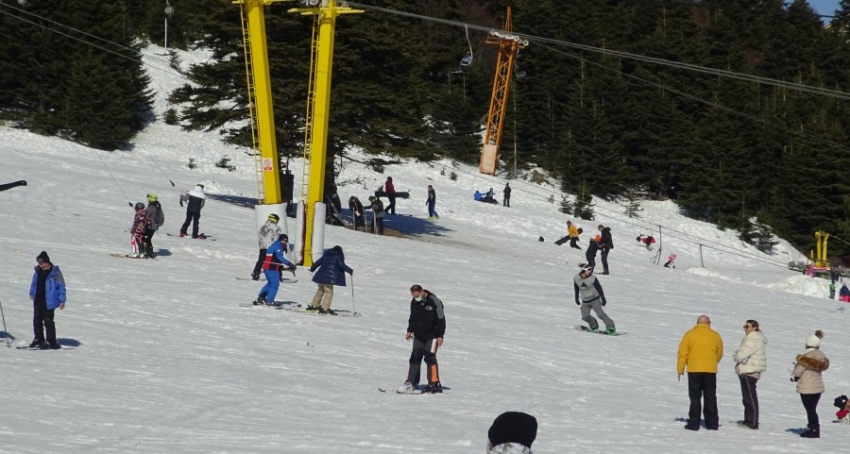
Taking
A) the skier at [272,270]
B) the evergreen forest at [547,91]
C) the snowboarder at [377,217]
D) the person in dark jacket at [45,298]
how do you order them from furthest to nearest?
the evergreen forest at [547,91] → the snowboarder at [377,217] → the skier at [272,270] → the person in dark jacket at [45,298]

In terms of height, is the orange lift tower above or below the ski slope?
above

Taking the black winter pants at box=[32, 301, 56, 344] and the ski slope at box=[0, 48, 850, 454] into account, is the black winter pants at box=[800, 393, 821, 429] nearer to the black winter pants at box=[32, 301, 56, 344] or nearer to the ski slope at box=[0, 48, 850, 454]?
the ski slope at box=[0, 48, 850, 454]

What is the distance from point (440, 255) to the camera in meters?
34.3

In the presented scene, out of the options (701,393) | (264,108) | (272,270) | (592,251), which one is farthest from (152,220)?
(701,393)

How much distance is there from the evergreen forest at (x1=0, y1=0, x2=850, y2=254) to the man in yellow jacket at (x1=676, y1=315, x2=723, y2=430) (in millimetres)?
25362

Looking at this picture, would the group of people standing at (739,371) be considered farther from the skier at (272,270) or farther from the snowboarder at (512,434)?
the skier at (272,270)

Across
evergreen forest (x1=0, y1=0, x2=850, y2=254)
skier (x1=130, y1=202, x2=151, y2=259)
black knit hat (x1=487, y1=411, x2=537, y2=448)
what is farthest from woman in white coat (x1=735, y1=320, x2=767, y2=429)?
evergreen forest (x1=0, y1=0, x2=850, y2=254)

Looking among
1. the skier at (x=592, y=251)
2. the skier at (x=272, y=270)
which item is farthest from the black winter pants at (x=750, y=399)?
the skier at (x=592, y=251)

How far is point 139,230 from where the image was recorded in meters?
26.0

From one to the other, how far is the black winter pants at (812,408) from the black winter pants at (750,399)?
21.8 inches

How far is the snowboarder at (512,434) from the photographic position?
5.29 m

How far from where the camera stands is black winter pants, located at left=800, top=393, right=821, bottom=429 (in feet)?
45.1

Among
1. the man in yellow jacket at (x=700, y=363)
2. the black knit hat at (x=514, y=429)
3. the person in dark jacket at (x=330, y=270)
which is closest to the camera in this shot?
the black knit hat at (x=514, y=429)

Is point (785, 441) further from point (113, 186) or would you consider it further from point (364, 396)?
point (113, 186)
